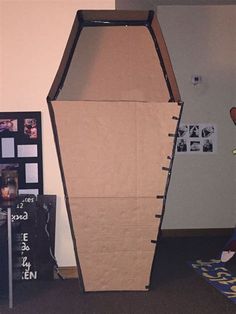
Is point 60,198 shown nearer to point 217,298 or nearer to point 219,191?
point 217,298

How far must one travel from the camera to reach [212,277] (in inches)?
106

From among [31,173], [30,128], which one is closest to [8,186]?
[31,173]

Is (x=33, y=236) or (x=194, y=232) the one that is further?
(x=194, y=232)

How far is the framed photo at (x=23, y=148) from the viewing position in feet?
8.59

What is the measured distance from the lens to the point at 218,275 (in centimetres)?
276

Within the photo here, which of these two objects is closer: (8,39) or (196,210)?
(8,39)

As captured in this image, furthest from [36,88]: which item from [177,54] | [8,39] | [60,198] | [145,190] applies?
[177,54]

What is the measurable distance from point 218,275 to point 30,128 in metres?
1.56

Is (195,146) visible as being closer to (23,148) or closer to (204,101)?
(204,101)

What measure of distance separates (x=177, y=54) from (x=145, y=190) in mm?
2312

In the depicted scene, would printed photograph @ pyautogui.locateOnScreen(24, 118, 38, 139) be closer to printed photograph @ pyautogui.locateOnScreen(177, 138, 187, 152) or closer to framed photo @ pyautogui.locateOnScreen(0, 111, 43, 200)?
framed photo @ pyautogui.locateOnScreen(0, 111, 43, 200)

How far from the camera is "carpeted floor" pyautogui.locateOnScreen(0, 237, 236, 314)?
2.15 m

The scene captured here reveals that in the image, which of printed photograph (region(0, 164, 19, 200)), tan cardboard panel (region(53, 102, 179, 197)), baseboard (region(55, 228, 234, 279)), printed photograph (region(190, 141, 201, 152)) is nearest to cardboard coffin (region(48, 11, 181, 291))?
tan cardboard panel (region(53, 102, 179, 197))

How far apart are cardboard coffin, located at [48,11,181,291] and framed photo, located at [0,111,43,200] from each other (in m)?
0.40
